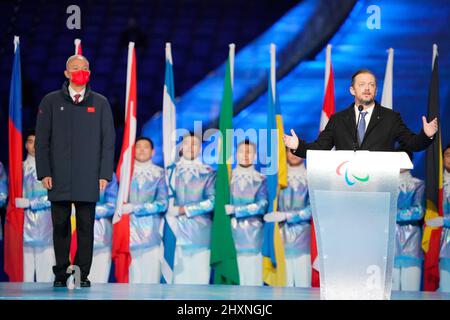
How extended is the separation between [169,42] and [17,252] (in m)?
2.27

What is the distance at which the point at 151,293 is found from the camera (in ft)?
16.2

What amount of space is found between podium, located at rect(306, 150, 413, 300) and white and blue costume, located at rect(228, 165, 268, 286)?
3253mm

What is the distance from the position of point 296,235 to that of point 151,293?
277 cm

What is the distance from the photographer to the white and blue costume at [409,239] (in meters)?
7.41

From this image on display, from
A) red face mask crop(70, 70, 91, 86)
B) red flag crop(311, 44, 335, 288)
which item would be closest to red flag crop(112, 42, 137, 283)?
red flag crop(311, 44, 335, 288)

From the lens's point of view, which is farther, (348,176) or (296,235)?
(296,235)

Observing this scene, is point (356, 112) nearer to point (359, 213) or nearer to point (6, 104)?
point (359, 213)

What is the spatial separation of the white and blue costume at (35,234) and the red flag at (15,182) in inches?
2.1

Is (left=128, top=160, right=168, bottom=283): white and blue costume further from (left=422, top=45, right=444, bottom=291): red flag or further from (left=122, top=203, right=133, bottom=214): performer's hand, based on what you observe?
(left=422, top=45, right=444, bottom=291): red flag

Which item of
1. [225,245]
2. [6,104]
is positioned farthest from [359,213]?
[6,104]

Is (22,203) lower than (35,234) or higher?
higher

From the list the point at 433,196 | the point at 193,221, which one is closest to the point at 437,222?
the point at 433,196

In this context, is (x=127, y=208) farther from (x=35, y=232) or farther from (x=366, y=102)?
(x=366, y=102)

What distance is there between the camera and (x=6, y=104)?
780 centimetres
